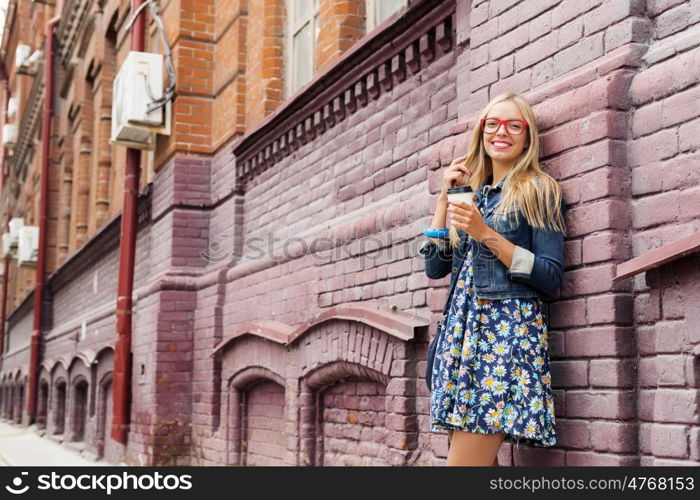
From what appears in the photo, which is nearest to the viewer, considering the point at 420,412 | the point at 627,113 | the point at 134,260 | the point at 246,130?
the point at 627,113

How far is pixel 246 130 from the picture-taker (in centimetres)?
732

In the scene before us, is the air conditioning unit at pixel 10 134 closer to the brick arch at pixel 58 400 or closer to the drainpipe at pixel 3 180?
the drainpipe at pixel 3 180

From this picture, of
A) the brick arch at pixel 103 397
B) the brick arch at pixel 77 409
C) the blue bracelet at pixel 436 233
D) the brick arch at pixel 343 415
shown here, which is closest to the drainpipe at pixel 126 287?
the brick arch at pixel 103 397

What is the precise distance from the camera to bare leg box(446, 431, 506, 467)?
3064 mm

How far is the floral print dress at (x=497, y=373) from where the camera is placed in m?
3.01

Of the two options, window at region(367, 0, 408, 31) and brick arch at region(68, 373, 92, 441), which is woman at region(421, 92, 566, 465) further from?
brick arch at region(68, 373, 92, 441)

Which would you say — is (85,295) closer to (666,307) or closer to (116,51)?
(116,51)

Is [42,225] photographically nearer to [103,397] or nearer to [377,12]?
[103,397]

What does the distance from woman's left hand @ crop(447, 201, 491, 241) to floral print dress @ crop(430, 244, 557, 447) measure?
0.96 ft

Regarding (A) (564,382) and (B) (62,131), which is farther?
(B) (62,131)

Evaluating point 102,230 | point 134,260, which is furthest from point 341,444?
point 102,230

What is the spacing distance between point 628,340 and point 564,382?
1.01 ft

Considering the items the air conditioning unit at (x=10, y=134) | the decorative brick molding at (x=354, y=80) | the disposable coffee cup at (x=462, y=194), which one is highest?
the air conditioning unit at (x=10, y=134)

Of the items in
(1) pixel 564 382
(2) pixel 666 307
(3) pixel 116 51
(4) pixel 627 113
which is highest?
(3) pixel 116 51
